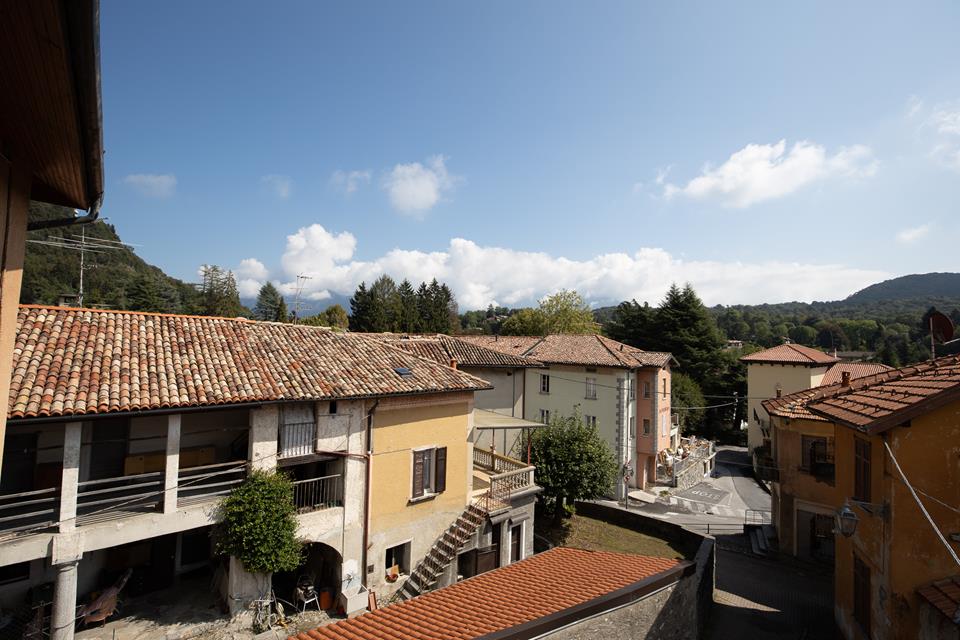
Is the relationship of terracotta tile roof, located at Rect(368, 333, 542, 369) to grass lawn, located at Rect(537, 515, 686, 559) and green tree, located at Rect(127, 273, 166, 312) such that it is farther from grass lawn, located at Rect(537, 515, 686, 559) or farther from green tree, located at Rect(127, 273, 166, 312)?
green tree, located at Rect(127, 273, 166, 312)

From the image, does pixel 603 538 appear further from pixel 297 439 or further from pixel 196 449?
pixel 196 449

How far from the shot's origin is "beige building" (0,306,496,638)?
10359 mm

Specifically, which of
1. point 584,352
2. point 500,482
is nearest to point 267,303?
point 584,352

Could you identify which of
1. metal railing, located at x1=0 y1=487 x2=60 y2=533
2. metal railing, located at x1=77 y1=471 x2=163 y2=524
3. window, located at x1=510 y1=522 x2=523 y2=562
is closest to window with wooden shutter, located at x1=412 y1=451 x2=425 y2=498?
window, located at x1=510 y1=522 x2=523 y2=562

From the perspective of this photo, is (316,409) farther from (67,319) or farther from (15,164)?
(15,164)

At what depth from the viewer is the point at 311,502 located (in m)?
14.1

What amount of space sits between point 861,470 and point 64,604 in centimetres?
1879

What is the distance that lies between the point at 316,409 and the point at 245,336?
393 centimetres

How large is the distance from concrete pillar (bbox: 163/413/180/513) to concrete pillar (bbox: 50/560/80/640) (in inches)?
76.7

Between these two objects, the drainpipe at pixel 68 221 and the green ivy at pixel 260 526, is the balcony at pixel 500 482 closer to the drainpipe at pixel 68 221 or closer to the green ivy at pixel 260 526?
the green ivy at pixel 260 526

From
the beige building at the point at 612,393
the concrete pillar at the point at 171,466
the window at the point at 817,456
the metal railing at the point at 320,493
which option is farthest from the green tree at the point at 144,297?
the window at the point at 817,456

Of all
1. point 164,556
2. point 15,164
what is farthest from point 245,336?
point 15,164

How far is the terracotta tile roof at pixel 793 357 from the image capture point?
35.0m

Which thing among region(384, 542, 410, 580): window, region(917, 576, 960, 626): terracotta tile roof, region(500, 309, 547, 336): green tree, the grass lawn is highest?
region(500, 309, 547, 336): green tree
